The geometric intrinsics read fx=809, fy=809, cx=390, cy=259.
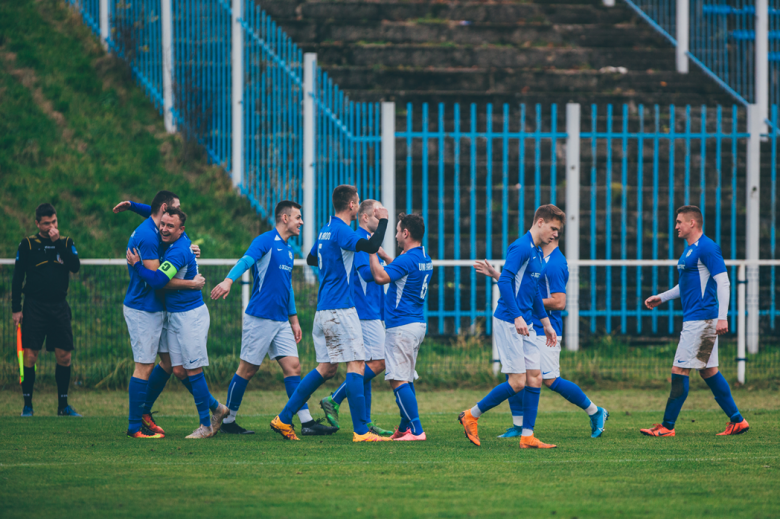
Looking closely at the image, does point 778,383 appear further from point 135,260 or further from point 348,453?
point 135,260

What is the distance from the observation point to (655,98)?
44.7 ft

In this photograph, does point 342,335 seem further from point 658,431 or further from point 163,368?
point 658,431

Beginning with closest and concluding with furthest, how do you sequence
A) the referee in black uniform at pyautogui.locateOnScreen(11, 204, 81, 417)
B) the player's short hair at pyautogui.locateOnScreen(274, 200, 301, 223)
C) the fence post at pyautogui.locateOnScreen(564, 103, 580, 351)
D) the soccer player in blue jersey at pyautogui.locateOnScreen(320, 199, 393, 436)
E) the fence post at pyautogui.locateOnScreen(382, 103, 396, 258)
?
1. the player's short hair at pyautogui.locateOnScreen(274, 200, 301, 223)
2. the soccer player in blue jersey at pyautogui.locateOnScreen(320, 199, 393, 436)
3. the referee in black uniform at pyautogui.locateOnScreen(11, 204, 81, 417)
4. the fence post at pyautogui.locateOnScreen(382, 103, 396, 258)
5. the fence post at pyautogui.locateOnScreen(564, 103, 580, 351)

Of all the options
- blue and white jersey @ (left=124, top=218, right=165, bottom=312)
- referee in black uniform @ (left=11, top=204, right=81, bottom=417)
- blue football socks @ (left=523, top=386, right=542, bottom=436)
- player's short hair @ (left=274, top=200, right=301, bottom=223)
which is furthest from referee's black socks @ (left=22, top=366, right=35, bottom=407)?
blue football socks @ (left=523, top=386, right=542, bottom=436)

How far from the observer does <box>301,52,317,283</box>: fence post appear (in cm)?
1144

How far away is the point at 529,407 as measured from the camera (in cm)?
640

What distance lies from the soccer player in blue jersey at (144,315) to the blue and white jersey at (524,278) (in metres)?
2.51

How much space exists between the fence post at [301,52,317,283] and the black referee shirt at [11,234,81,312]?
381cm

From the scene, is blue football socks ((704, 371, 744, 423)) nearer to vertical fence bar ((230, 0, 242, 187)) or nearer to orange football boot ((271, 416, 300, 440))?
orange football boot ((271, 416, 300, 440))

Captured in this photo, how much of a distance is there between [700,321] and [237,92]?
8.10 meters

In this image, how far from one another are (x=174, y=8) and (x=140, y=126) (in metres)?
2.07

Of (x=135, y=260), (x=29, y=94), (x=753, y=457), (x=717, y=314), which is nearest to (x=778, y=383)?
(x=717, y=314)

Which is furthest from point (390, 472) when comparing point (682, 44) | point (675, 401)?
point (682, 44)

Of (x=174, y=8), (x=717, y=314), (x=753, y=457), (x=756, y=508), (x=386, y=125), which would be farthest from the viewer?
(x=174, y=8)
